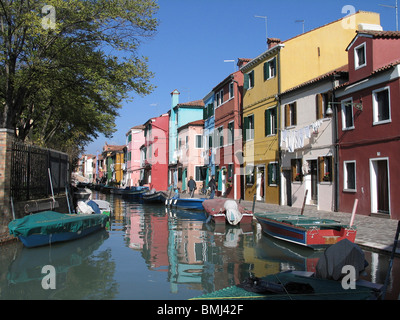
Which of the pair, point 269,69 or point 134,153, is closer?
point 269,69

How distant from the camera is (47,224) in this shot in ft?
32.0

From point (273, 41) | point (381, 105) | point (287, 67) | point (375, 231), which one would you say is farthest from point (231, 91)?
point (375, 231)

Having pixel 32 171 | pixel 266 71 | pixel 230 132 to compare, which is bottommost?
pixel 32 171

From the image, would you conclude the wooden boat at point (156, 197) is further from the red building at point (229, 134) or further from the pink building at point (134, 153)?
the pink building at point (134, 153)

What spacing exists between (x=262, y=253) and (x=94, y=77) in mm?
8264

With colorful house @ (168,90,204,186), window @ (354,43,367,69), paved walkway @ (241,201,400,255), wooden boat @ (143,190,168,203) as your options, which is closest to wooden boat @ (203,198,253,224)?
paved walkway @ (241,201,400,255)

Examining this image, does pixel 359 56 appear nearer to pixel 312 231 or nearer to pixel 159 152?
pixel 312 231

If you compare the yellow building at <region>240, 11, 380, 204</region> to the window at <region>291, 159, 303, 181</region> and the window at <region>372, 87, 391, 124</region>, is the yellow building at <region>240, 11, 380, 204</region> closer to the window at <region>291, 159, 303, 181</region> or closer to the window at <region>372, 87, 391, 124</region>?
the window at <region>291, 159, 303, 181</region>

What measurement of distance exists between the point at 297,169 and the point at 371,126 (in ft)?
17.0

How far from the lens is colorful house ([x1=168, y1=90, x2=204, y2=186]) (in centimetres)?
4000

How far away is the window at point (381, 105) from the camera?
13625 mm

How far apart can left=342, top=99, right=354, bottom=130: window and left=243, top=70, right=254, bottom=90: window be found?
30.1 feet

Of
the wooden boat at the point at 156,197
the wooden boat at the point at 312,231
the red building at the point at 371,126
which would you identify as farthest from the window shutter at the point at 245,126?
the wooden boat at the point at 312,231
